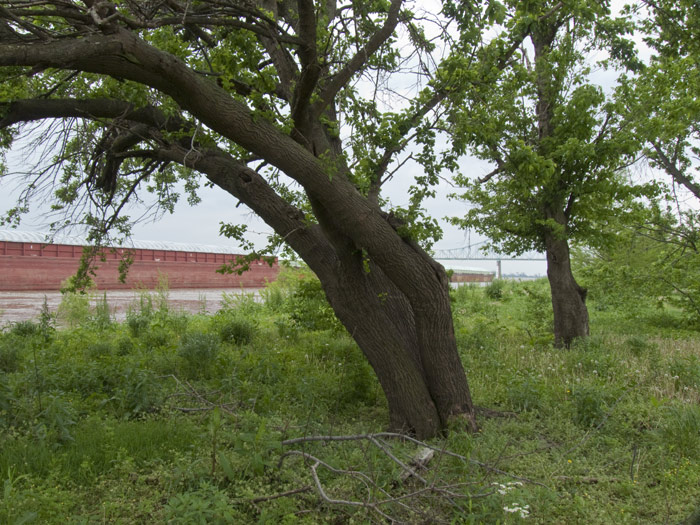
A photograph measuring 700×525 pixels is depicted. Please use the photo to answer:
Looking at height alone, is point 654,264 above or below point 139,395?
above

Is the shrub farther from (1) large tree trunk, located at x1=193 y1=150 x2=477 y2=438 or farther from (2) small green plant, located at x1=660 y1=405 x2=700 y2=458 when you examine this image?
(2) small green plant, located at x1=660 y1=405 x2=700 y2=458

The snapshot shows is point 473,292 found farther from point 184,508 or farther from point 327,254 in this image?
point 184,508

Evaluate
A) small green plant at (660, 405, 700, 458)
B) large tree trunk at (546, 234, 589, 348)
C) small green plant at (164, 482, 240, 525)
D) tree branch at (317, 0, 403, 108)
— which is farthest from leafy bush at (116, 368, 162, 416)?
large tree trunk at (546, 234, 589, 348)

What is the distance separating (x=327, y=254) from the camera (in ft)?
17.1

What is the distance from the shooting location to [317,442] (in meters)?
3.98

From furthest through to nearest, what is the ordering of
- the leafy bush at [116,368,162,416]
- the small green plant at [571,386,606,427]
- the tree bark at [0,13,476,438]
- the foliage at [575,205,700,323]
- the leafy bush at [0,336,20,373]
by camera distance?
the foliage at [575,205,700,323], the leafy bush at [0,336,20,373], the small green plant at [571,386,606,427], the leafy bush at [116,368,162,416], the tree bark at [0,13,476,438]

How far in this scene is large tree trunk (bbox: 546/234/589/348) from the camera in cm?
963

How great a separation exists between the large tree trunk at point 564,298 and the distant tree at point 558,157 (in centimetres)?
2

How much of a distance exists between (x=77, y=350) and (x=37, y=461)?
4604 millimetres

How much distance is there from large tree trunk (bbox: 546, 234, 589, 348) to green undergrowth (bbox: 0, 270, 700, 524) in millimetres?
1419

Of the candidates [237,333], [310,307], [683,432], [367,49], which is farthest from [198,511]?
[310,307]

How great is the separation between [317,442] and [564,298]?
7440mm

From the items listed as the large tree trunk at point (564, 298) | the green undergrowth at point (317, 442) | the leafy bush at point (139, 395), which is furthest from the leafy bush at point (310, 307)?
the large tree trunk at point (564, 298)

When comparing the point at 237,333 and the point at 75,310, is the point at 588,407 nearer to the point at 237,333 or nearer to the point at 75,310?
the point at 237,333
